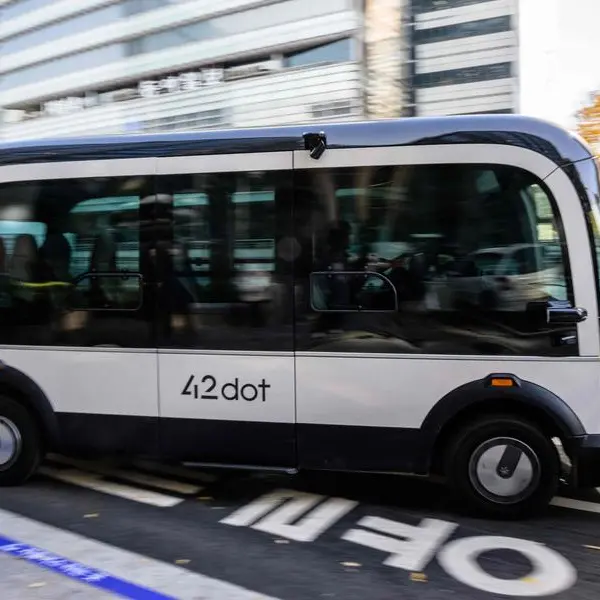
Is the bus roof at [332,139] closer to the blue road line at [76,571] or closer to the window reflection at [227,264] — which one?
the window reflection at [227,264]

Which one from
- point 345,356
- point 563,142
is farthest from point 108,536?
point 563,142

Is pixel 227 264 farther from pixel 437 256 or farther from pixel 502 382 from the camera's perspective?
pixel 502 382

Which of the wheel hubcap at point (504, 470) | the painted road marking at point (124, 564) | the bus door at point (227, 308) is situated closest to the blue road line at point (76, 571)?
the painted road marking at point (124, 564)

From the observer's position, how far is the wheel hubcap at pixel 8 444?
4945 millimetres

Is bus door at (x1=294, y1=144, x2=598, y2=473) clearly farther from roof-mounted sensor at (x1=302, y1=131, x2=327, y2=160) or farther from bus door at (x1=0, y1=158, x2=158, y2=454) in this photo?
bus door at (x1=0, y1=158, x2=158, y2=454)

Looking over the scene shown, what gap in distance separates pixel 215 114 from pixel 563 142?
143 ft

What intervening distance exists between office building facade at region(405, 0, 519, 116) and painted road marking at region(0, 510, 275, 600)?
41.8m

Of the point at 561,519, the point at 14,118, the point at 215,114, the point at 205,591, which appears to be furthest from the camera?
the point at 14,118

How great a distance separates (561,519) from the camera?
434 centimetres

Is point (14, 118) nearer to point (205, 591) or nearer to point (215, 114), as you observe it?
point (215, 114)

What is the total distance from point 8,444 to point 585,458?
159 inches

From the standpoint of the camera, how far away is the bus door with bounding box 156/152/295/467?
14.4 ft

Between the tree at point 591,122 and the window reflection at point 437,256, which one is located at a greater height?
the tree at point 591,122

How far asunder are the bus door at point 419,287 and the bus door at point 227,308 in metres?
0.13
